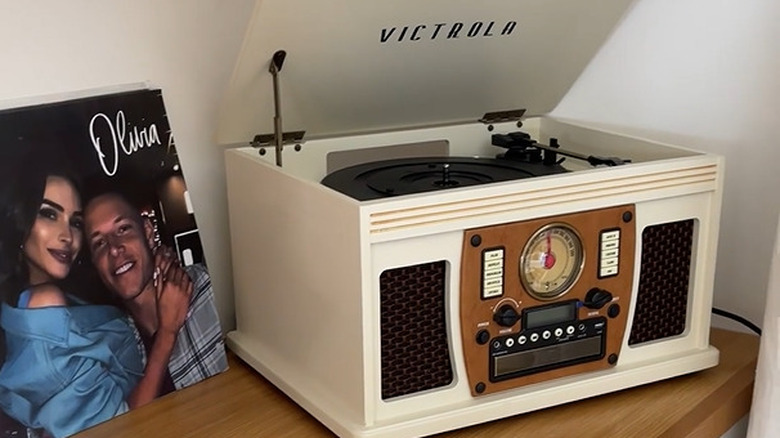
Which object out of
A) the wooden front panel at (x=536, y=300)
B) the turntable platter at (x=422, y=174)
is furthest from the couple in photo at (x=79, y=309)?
the wooden front panel at (x=536, y=300)

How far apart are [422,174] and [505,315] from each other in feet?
0.85

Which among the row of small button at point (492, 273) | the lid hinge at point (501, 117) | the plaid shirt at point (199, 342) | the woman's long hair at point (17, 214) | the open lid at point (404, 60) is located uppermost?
the open lid at point (404, 60)

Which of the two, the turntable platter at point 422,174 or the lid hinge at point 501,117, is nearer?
the turntable platter at point 422,174

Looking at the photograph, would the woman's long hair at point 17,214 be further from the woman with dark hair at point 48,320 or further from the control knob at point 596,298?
the control knob at point 596,298

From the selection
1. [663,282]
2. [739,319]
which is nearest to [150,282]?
[663,282]

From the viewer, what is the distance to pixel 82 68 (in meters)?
1.21

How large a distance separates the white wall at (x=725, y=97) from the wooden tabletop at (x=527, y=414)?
233mm

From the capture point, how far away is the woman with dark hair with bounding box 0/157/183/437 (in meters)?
1.09

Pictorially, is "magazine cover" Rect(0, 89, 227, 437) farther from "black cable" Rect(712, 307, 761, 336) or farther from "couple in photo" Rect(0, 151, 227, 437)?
"black cable" Rect(712, 307, 761, 336)

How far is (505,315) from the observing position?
112 centimetres

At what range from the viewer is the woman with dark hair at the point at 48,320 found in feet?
3.58

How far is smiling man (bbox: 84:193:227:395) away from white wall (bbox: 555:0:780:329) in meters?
0.74

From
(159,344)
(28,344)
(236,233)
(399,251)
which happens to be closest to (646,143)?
(399,251)

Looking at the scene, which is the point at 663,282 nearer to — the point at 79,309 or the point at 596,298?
the point at 596,298
